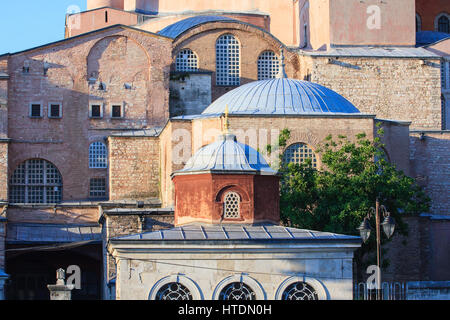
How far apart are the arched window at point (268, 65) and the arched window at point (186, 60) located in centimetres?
244

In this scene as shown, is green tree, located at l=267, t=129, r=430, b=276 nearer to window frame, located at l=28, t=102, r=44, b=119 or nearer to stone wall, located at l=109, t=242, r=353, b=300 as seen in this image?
stone wall, located at l=109, t=242, r=353, b=300

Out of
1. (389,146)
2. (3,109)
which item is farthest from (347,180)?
(3,109)

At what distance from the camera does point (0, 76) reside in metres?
38.6

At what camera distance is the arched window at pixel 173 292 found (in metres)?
24.8

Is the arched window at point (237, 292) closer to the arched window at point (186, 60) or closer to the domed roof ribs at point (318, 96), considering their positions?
the domed roof ribs at point (318, 96)

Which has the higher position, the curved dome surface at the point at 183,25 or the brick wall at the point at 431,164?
the curved dome surface at the point at 183,25

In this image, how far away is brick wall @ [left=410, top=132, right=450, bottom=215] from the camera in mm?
39531

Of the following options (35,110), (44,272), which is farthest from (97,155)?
(44,272)

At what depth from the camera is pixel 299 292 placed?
25250mm

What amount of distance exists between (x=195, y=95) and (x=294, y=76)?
3.95 meters

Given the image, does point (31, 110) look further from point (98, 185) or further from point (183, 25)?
point (183, 25)

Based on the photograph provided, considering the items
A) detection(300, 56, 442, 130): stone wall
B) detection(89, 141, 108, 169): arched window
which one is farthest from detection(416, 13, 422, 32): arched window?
detection(89, 141, 108, 169): arched window

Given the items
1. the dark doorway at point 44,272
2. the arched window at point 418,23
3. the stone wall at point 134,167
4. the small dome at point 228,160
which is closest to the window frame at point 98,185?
the stone wall at point 134,167

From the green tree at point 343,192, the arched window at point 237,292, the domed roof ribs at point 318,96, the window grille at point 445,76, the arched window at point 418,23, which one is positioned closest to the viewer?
the arched window at point 237,292
